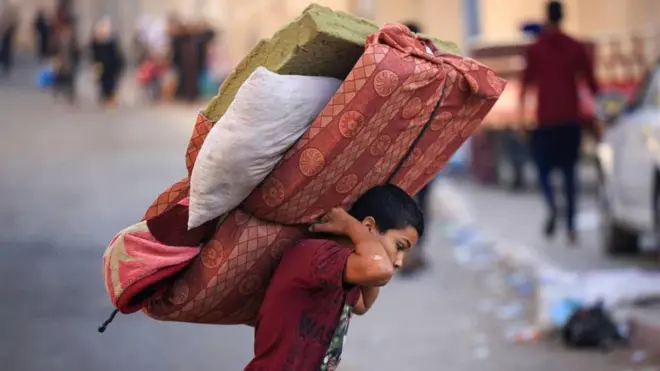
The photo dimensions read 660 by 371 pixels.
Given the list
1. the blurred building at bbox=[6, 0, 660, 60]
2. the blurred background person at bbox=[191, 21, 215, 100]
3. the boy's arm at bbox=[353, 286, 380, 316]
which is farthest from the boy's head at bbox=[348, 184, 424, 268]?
the blurred background person at bbox=[191, 21, 215, 100]

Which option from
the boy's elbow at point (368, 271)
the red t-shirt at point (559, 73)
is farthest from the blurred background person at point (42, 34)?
the boy's elbow at point (368, 271)

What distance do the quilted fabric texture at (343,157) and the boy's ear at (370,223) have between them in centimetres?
11

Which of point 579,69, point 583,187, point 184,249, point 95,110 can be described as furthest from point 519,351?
point 95,110

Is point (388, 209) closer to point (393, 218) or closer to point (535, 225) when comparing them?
point (393, 218)

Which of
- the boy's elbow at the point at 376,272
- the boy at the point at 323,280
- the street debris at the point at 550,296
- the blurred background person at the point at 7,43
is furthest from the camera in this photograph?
the blurred background person at the point at 7,43

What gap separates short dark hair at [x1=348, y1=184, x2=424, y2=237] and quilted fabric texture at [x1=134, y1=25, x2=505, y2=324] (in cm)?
4

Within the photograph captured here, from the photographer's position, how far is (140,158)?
20.0m

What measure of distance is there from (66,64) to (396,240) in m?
27.5

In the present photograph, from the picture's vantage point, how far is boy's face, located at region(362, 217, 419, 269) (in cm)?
343

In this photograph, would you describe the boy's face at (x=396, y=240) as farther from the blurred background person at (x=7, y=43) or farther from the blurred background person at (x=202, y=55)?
the blurred background person at (x=7, y=43)

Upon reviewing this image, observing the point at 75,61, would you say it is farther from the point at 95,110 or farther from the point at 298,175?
the point at 298,175

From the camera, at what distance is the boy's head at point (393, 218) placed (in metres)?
3.46

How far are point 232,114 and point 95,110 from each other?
88.7 feet

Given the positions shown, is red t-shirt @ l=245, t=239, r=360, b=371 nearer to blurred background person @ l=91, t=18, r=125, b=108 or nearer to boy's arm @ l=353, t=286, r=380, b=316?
boy's arm @ l=353, t=286, r=380, b=316
